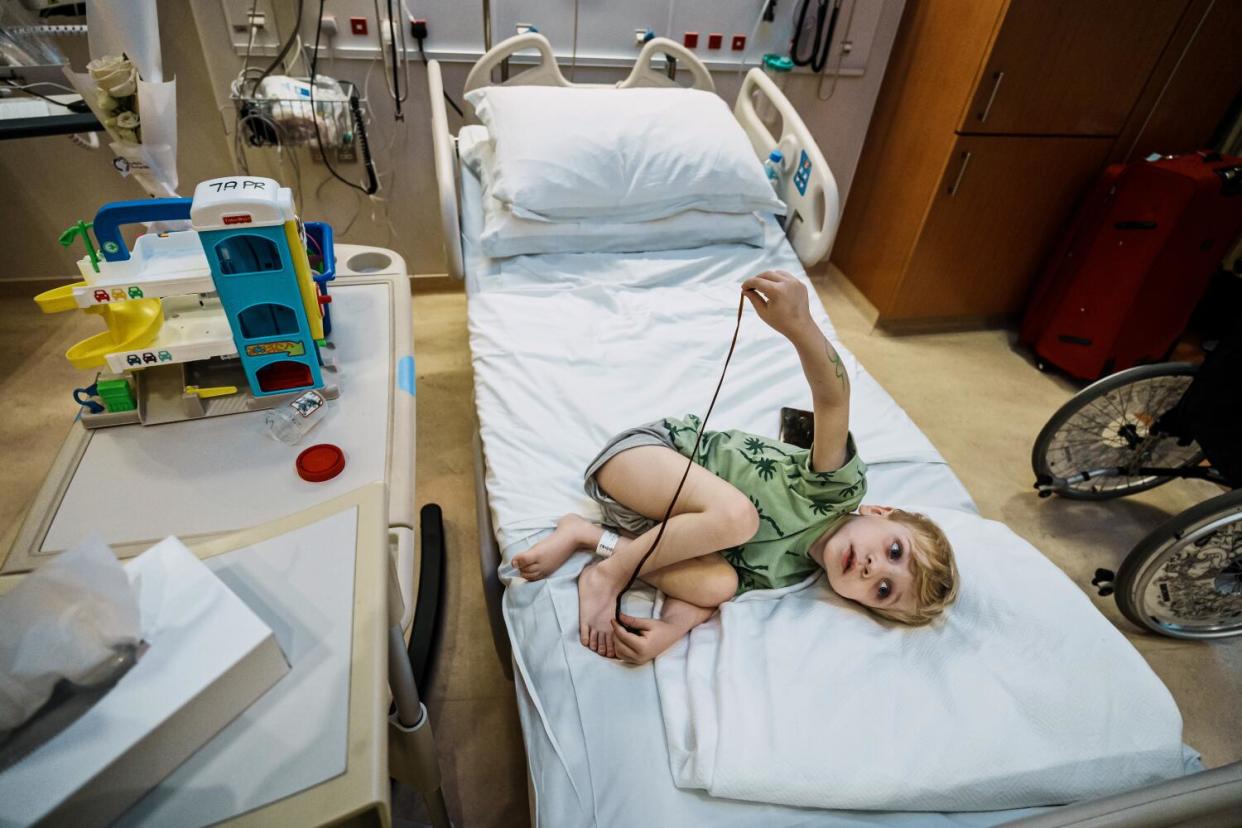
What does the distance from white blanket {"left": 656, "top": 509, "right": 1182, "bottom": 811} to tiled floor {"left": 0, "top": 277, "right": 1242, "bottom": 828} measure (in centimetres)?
66

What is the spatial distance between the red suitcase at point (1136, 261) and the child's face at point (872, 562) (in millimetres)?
1944

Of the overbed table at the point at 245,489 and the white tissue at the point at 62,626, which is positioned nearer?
the white tissue at the point at 62,626

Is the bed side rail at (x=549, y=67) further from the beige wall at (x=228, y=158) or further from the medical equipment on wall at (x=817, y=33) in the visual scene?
the medical equipment on wall at (x=817, y=33)

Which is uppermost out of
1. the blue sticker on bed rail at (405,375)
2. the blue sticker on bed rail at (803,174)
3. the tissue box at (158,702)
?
the tissue box at (158,702)

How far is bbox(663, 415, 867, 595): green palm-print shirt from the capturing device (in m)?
1.14

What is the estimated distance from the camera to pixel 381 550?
27.3 inches

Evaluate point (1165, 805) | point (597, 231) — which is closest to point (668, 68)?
point (597, 231)

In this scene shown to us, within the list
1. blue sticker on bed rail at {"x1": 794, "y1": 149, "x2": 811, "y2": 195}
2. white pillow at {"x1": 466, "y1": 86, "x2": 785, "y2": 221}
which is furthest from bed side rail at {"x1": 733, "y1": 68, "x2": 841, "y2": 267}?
white pillow at {"x1": 466, "y1": 86, "x2": 785, "y2": 221}

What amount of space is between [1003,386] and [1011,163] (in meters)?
0.84

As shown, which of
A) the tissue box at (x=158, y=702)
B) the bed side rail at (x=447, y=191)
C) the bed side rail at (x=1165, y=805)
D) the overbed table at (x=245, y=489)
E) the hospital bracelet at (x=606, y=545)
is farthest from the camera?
the bed side rail at (x=447, y=191)

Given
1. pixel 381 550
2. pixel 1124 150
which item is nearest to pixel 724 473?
pixel 381 550

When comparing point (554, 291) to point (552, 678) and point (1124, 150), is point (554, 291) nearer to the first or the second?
point (552, 678)

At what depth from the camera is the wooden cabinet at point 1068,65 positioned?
2.14 m

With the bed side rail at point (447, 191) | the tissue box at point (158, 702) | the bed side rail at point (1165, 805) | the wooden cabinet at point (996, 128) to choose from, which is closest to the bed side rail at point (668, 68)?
the bed side rail at point (447, 191)
